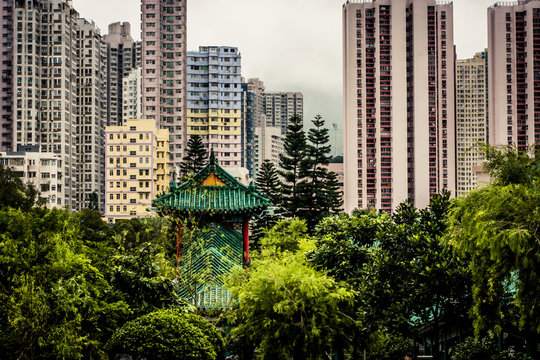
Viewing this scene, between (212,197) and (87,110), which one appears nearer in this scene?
(212,197)

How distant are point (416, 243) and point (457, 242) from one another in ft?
4.40

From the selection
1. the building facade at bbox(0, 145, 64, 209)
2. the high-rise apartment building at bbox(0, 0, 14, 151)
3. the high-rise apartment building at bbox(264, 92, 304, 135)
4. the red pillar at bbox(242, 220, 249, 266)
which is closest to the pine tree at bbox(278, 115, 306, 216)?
the red pillar at bbox(242, 220, 249, 266)

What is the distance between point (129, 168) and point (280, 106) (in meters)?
90.8

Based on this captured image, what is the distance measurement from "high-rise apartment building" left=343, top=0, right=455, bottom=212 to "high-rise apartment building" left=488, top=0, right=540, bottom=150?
19.6 ft

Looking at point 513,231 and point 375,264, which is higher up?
point 513,231

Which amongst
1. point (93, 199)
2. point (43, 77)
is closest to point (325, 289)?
point (93, 199)

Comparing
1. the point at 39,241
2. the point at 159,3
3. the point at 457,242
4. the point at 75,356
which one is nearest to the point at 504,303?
the point at 457,242

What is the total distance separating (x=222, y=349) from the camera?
11906 mm

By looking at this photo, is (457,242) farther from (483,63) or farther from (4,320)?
(483,63)

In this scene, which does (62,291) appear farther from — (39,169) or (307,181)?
(39,169)

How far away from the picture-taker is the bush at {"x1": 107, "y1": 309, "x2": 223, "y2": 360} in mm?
10477

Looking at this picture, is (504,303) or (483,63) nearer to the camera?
(504,303)

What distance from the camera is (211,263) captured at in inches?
642

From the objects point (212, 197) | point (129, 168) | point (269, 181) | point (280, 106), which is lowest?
point (212, 197)
